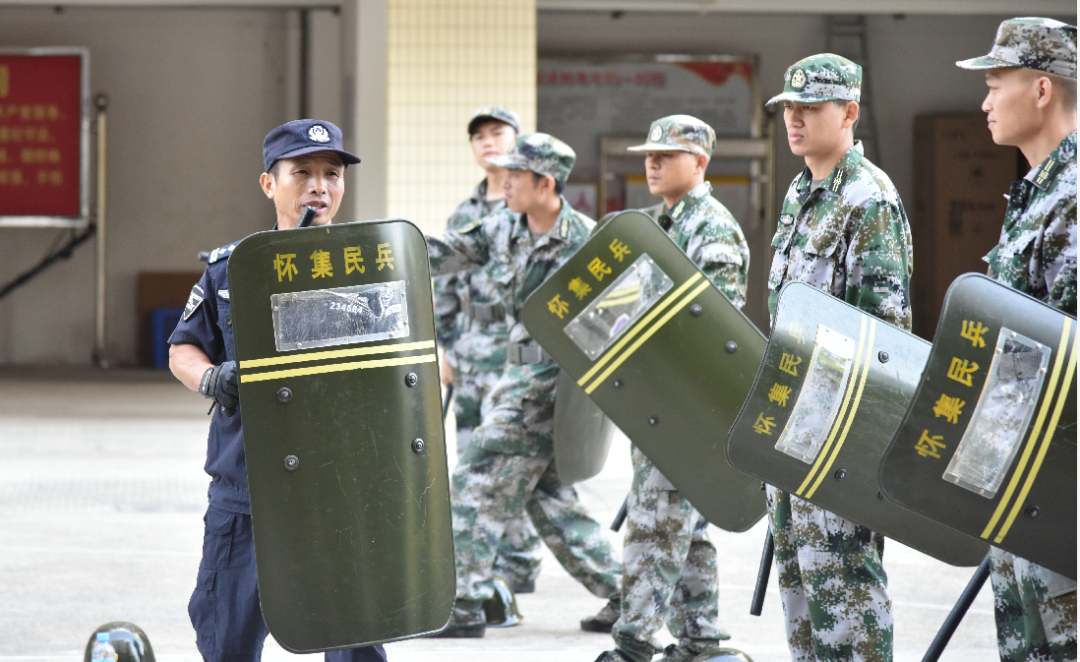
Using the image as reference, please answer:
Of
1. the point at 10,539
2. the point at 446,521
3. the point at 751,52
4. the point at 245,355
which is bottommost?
the point at 10,539

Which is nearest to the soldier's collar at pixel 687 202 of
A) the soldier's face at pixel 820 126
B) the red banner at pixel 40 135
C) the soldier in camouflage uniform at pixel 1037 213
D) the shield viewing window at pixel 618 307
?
the shield viewing window at pixel 618 307

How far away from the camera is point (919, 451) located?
230 centimetres

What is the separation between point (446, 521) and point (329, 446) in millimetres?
287

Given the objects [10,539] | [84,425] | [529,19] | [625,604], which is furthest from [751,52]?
[625,604]

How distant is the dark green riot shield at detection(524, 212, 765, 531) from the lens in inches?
124

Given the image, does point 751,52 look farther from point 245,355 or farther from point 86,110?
point 245,355

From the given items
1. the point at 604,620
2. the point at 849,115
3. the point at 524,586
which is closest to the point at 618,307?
the point at 849,115

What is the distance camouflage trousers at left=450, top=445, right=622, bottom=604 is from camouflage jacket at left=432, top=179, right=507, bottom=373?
1.63ft

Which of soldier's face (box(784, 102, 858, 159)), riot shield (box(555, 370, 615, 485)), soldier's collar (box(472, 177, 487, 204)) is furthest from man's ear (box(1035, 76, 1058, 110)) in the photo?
soldier's collar (box(472, 177, 487, 204))

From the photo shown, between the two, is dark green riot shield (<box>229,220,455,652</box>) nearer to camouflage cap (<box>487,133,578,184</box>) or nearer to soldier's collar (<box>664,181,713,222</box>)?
soldier's collar (<box>664,181,713,222</box>)

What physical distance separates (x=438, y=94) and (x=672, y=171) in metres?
5.36

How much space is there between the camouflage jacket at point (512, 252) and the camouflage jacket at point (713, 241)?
0.48 meters

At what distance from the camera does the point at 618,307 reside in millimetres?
3201

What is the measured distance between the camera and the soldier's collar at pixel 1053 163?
2.44 metres
